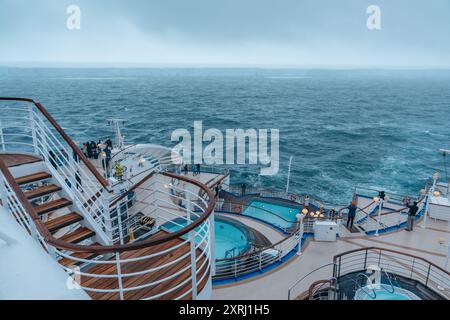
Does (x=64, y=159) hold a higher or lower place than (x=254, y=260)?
higher

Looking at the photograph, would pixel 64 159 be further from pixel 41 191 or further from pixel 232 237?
pixel 232 237

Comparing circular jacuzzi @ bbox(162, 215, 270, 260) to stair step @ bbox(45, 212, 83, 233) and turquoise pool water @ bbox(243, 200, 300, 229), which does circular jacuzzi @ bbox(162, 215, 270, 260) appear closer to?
turquoise pool water @ bbox(243, 200, 300, 229)

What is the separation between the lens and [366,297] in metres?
7.08

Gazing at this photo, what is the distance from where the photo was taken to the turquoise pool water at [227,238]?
1361 centimetres

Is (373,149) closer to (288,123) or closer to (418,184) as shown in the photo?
(418,184)

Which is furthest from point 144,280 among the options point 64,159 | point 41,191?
point 64,159

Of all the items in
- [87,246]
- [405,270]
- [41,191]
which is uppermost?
[87,246]

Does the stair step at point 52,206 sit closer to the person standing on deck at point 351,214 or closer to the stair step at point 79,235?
the stair step at point 79,235

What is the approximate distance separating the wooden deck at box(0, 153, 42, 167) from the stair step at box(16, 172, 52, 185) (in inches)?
12.6

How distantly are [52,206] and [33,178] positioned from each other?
90 centimetres

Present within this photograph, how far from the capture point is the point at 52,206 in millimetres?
5781
